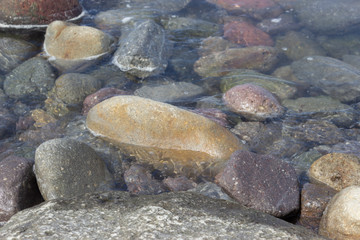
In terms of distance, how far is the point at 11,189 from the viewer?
314 centimetres

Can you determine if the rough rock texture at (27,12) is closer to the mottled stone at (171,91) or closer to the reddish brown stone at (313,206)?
the mottled stone at (171,91)

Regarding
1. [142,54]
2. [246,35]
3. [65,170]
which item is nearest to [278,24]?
[246,35]

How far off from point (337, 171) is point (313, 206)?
0.50 metres

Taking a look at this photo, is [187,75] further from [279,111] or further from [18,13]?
[18,13]

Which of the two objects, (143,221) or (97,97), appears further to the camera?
(97,97)

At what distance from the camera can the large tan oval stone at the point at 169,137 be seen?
382 cm

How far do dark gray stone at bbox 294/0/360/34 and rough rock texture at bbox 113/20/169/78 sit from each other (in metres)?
3.69

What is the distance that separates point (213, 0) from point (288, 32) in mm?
2212

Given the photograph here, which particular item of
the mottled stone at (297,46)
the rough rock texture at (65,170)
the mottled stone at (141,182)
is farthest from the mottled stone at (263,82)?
the rough rock texture at (65,170)

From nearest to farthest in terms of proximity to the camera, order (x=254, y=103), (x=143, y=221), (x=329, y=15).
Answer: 1. (x=143, y=221)
2. (x=254, y=103)
3. (x=329, y=15)

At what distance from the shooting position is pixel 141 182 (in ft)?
11.5

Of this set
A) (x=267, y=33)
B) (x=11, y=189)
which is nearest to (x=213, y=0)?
(x=267, y=33)

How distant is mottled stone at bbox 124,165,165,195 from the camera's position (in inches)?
134

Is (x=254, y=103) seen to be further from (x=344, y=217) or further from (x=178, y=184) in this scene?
(x=344, y=217)
